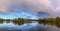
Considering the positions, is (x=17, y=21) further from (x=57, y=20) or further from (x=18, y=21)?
(x=57, y=20)

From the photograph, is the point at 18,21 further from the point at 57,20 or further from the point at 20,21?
the point at 57,20

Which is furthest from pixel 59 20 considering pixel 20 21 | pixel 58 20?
pixel 20 21

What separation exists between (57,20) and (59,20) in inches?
52.0

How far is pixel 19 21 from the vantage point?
2202 inches

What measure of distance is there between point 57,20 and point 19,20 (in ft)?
46.5

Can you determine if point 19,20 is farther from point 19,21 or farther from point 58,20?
point 58,20

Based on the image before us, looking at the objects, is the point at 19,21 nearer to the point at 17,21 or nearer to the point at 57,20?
the point at 17,21

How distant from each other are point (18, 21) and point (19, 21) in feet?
2.95

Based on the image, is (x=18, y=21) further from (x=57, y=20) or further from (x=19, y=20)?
(x=57, y=20)

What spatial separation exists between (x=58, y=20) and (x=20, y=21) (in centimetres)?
1427

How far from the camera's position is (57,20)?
178 ft

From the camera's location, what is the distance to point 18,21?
56719mm

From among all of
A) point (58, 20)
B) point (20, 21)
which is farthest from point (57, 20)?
point (20, 21)

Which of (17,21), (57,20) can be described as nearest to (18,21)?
(17,21)
